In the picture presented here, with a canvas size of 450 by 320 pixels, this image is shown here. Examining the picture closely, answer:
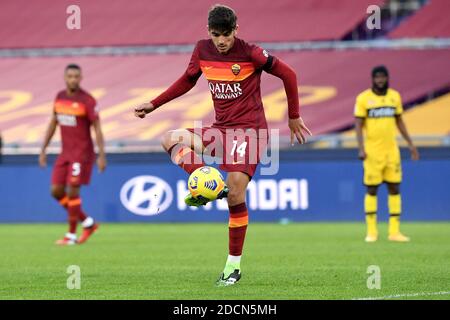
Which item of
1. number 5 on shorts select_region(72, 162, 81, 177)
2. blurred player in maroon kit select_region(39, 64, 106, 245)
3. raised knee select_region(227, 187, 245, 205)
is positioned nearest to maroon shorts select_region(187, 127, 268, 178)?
raised knee select_region(227, 187, 245, 205)

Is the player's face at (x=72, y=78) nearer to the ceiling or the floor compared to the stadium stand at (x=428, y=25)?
nearer to the floor

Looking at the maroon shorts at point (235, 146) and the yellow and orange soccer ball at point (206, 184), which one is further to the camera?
the maroon shorts at point (235, 146)

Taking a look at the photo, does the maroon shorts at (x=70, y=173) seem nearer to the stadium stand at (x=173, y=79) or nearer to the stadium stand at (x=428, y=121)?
the stadium stand at (x=428, y=121)

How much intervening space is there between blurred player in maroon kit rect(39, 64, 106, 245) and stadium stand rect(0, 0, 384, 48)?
10.8 metres

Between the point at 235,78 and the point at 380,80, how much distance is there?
17.6 feet

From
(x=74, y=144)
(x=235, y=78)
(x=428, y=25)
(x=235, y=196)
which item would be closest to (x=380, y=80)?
(x=74, y=144)

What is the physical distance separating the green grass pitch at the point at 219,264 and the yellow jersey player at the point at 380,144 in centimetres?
35

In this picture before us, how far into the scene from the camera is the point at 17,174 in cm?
1888

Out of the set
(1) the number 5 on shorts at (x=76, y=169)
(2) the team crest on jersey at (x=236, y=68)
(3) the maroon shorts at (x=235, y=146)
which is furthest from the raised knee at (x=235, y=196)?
(1) the number 5 on shorts at (x=76, y=169)

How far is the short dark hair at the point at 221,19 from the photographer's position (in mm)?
7973

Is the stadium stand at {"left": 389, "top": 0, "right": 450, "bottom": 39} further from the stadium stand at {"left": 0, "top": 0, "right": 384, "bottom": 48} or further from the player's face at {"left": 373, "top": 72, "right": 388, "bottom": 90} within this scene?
the player's face at {"left": 373, "top": 72, "right": 388, "bottom": 90}

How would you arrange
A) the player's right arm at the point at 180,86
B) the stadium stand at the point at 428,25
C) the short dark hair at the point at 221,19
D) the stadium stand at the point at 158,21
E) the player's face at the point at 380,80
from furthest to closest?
the stadium stand at the point at 158,21 → the stadium stand at the point at 428,25 → the player's face at the point at 380,80 → the player's right arm at the point at 180,86 → the short dark hair at the point at 221,19

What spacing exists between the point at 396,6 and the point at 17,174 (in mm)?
10157

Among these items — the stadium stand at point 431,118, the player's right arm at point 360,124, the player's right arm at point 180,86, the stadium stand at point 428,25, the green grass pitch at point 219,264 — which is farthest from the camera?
the stadium stand at point 428,25
